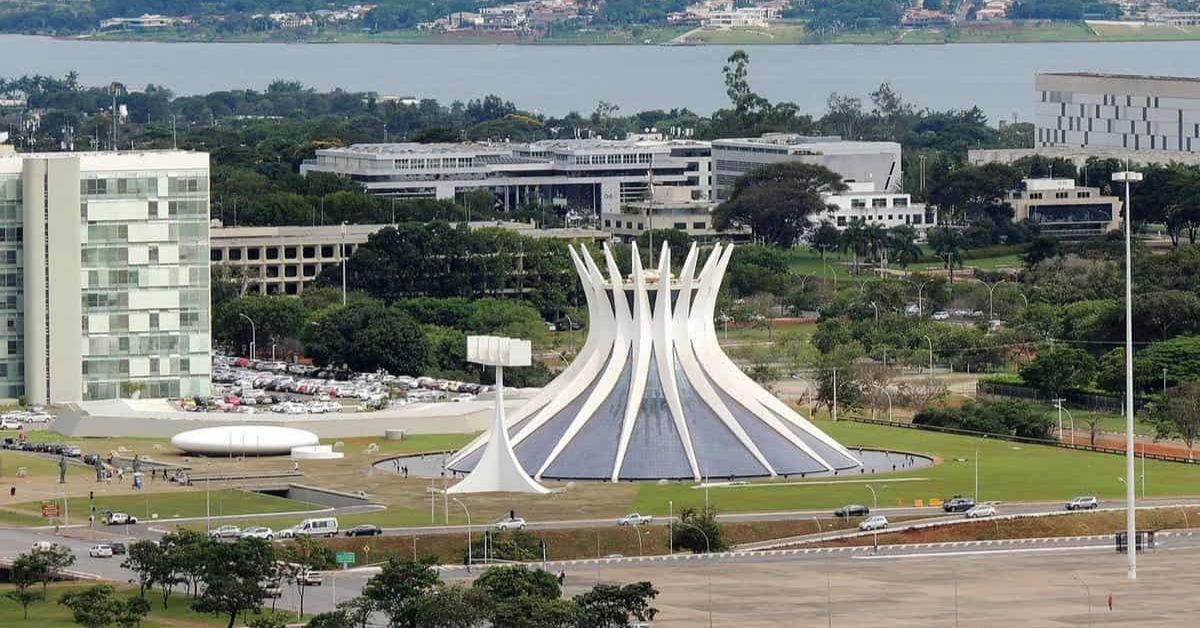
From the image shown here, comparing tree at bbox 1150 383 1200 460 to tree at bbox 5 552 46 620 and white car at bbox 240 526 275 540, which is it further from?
tree at bbox 5 552 46 620

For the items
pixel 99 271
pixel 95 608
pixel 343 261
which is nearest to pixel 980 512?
pixel 95 608

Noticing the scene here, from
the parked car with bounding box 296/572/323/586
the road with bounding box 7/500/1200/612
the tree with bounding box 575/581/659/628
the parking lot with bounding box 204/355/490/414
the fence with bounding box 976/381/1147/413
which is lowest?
the parking lot with bounding box 204/355/490/414

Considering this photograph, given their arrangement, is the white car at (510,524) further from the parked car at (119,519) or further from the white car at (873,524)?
the parked car at (119,519)

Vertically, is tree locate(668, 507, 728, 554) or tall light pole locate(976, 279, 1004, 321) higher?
tree locate(668, 507, 728, 554)

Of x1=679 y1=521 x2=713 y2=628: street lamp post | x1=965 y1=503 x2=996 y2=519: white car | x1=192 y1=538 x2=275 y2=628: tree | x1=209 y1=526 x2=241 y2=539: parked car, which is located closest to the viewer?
→ x1=192 y1=538 x2=275 y2=628: tree

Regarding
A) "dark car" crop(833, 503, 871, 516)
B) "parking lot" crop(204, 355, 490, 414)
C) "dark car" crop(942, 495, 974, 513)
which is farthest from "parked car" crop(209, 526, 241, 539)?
"parking lot" crop(204, 355, 490, 414)

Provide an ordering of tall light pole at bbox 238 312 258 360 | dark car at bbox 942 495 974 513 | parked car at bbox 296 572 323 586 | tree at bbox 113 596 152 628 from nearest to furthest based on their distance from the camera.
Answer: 1. tree at bbox 113 596 152 628
2. parked car at bbox 296 572 323 586
3. dark car at bbox 942 495 974 513
4. tall light pole at bbox 238 312 258 360

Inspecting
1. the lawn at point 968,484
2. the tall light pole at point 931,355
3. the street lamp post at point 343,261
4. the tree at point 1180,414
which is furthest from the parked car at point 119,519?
the street lamp post at point 343,261

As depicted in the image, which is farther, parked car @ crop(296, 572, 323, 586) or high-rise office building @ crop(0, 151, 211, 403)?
high-rise office building @ crop(0, 151, 211, 403)
